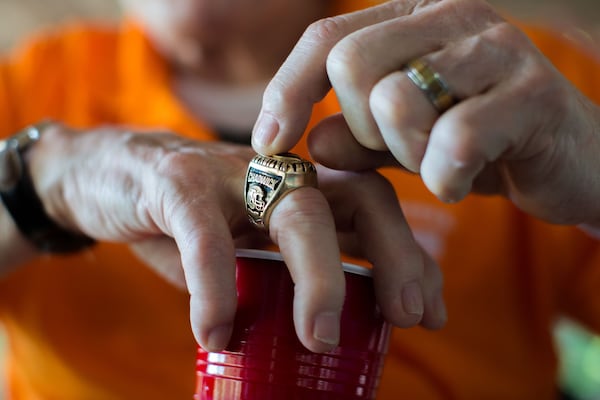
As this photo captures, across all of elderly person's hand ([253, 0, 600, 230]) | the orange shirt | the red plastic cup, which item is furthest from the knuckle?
the orange shirt

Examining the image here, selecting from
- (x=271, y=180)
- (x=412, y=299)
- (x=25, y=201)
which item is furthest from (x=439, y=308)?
(x=25, y=201)

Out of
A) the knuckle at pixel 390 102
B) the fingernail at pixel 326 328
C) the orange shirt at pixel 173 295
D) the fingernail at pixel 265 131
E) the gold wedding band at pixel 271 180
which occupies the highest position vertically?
the knuckle at pixel 390 102

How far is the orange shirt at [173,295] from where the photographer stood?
86 cm

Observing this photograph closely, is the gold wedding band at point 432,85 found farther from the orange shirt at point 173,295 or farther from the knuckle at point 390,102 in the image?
the orange shirt at point 173,295

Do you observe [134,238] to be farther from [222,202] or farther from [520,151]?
[520,151]

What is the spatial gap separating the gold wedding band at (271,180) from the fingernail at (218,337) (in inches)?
3.1

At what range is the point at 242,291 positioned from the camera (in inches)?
17.1

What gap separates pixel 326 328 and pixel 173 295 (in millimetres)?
526

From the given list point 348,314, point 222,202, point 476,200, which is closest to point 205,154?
point 222,202

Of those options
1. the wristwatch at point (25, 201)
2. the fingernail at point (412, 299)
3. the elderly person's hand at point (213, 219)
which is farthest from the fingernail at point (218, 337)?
the wristwatch at point (25, 201)

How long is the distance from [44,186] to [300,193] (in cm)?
33

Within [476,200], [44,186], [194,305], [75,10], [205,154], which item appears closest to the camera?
[194,305]

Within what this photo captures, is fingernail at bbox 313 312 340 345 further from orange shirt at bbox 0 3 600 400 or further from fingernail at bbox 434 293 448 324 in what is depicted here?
orange shirt at bbox 0 3 600 400

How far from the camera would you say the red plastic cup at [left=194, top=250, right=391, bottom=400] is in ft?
1.34
